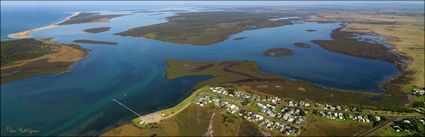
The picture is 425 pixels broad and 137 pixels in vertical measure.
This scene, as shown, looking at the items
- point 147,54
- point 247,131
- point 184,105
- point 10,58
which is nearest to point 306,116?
point 247,131

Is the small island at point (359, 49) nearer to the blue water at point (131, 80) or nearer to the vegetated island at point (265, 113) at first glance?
the blue water at point (131, 80)

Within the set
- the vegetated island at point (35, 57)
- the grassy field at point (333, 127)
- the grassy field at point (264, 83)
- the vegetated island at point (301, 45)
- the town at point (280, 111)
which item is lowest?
the grassy field at point (333, 127)

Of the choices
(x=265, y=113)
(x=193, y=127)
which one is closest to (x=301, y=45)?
(x=265, y=113)

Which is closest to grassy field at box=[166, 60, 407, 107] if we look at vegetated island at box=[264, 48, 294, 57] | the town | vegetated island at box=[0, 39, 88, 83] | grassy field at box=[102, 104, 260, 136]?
the town

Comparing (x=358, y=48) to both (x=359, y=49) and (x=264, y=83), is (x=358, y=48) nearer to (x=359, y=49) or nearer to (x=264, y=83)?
(x=359, y=49)

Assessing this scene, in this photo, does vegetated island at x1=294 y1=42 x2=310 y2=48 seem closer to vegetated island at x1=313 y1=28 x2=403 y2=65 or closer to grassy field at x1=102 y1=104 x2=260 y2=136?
vegetated island at x1=313 y1=28 x2=403 y2=65

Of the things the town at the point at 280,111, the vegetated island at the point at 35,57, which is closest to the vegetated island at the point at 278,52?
the town at the point at 280,111
